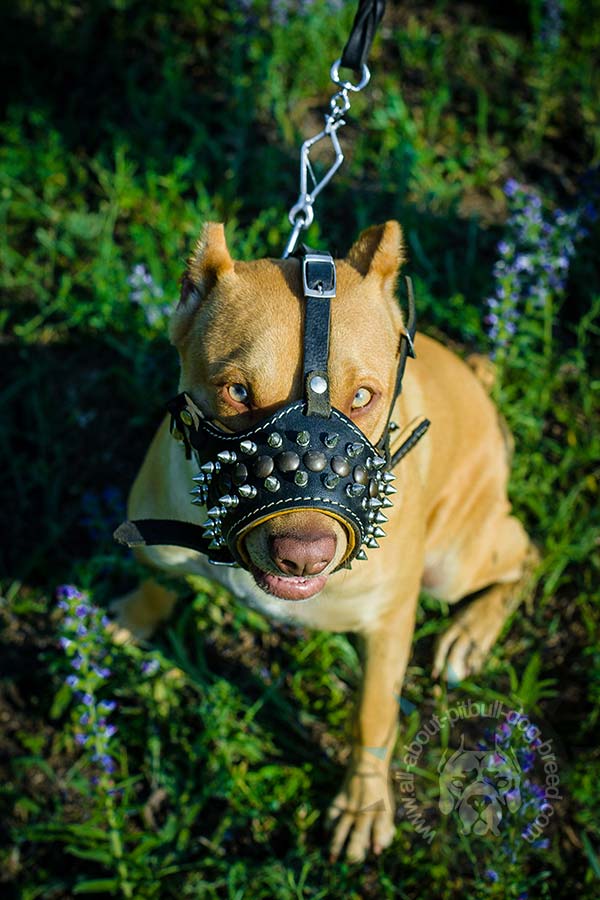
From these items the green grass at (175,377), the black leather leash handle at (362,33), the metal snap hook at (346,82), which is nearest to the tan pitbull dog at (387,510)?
the green grass at (175,377)

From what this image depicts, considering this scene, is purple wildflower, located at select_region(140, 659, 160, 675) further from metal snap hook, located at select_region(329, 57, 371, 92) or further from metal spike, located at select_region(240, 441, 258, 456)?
metal snap hook, located at select_region(329, 57, 371, 92)

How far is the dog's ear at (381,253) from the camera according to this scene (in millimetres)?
2502

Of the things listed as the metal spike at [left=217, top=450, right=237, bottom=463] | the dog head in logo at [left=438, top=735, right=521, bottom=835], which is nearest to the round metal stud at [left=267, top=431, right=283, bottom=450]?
the metal spike at [left=217, top=450, right=237, bottom=463]

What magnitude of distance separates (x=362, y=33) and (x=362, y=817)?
9.49 feet

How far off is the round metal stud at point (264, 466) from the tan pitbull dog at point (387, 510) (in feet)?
0.51

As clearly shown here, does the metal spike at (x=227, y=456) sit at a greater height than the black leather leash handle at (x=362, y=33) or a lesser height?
lesser

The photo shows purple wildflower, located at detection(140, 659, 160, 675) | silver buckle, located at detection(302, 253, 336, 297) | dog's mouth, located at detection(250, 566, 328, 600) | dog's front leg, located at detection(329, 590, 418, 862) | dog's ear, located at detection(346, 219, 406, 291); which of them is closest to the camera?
silver buckle, located at detection(302, 253, 336, 297)

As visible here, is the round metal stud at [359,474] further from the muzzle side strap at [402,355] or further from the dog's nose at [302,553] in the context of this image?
the muzzle side strap at [402,355]

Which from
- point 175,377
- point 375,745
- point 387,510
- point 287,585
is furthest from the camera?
point 175,377

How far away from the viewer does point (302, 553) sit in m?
2.17

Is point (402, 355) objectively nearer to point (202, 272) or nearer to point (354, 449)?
point (354, 449)

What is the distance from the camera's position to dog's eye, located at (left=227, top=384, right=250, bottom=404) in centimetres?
227

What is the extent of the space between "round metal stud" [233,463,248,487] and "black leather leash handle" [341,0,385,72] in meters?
1.61

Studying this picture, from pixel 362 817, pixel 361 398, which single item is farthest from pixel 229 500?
pixel 362 817
